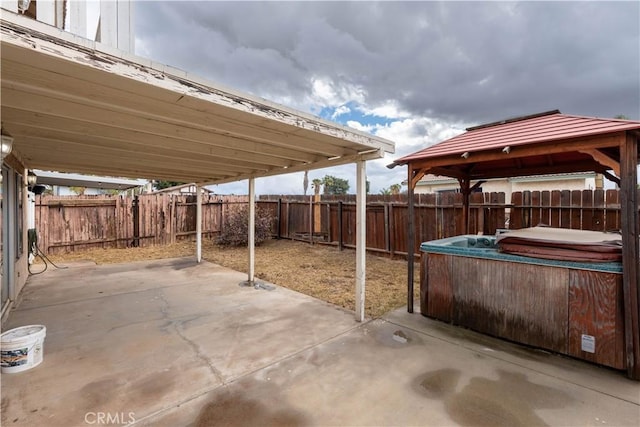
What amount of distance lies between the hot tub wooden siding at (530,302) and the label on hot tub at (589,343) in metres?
0.03

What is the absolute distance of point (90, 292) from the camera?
198 inches

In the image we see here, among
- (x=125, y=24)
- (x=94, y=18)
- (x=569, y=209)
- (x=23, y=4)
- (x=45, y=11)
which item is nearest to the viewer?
(x=23, y=4)

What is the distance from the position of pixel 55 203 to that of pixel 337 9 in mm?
9396

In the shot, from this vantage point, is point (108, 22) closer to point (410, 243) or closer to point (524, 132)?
point (410, 243)

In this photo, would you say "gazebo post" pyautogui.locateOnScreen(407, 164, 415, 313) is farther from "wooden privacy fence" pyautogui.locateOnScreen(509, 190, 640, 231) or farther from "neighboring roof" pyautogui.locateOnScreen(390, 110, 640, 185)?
"wooden privacy fence" pyautogui.locateOnScreen(509, 190, 640, 231)

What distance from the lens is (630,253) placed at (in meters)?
2.58

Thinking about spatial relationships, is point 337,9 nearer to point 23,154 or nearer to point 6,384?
point 23,154

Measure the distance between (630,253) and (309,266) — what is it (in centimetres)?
576

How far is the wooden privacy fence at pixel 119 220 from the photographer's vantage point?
842 cm

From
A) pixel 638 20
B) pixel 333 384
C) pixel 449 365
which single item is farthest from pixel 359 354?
pixel 638 20

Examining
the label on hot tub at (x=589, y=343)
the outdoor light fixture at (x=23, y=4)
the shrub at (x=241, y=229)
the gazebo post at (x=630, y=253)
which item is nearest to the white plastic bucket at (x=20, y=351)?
the outdoor light fixture at (x=23, y=4)

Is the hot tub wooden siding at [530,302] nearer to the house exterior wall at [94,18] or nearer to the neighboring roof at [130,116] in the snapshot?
the neighboring roof at [130,116]

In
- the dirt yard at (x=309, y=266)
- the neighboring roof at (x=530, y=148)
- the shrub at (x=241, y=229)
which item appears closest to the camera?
the neighboring roof at (x=530, y=148)

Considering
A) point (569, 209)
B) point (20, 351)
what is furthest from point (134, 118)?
point (569, 209)
